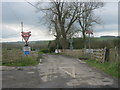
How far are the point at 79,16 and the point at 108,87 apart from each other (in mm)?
34362

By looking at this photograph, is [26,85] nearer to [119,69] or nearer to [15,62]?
[119,69]

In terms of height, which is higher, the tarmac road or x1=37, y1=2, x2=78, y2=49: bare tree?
x1=37, y1=2, x2=78, y2=49: bare tree

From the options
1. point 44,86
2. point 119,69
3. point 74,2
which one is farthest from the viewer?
point 74,2

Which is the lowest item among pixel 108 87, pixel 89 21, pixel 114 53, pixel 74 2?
pixel 108 87

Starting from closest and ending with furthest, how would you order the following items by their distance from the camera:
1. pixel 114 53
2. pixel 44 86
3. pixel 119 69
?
pixel 44 86
pixel 119 69
pixel 114 53

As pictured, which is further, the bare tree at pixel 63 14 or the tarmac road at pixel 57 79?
the bare tree at pixel 63 14

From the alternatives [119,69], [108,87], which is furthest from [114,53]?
[108,87]

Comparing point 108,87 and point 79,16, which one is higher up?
point 79,16

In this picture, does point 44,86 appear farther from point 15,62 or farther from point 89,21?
point 89,21

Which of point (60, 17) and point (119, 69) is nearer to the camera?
point (119, 69)

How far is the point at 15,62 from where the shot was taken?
17.7m

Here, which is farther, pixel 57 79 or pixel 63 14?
pixel 63 14

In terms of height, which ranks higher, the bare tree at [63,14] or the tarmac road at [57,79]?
the bare tree at [63,14]

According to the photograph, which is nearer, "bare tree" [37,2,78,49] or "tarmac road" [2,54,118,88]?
"tarmac road" [2,54,118,88]
